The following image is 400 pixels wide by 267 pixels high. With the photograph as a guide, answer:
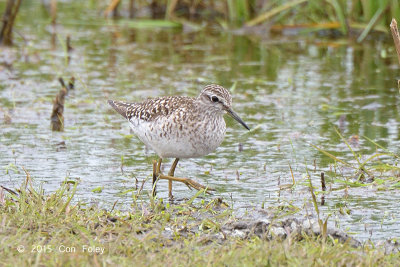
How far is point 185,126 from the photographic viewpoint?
7.08 meters

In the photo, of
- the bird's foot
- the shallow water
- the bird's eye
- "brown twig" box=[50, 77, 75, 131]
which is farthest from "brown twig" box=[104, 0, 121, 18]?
the bird's foot

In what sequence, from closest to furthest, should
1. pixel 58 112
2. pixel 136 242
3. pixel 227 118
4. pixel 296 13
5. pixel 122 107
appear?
pixel 136 242, pixel 122 107, pixel 58 112, pixel 227 118, pixel 296 13

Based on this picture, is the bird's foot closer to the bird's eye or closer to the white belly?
the white belly

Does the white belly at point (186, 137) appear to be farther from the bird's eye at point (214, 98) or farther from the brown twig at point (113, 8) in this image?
the brown twig at point (113, 8)

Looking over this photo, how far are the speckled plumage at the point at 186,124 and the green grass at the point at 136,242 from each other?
873mm

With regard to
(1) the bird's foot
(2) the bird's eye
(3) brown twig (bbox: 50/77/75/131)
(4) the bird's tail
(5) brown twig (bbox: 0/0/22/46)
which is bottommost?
(1) the bird's foot

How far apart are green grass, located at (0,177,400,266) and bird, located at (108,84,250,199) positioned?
862mm

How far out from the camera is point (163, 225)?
5.72 meters

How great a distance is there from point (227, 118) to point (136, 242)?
4.92 metres

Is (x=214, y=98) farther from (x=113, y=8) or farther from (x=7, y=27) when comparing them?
(x=113, y=8)

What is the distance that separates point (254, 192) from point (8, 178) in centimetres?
245

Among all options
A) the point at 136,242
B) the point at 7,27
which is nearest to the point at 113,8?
the point at 7,27

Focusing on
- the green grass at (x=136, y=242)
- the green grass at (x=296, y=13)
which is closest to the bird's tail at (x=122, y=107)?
the green grass at (x=136, y=242)

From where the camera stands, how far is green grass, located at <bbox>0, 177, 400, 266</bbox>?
4957 mm
